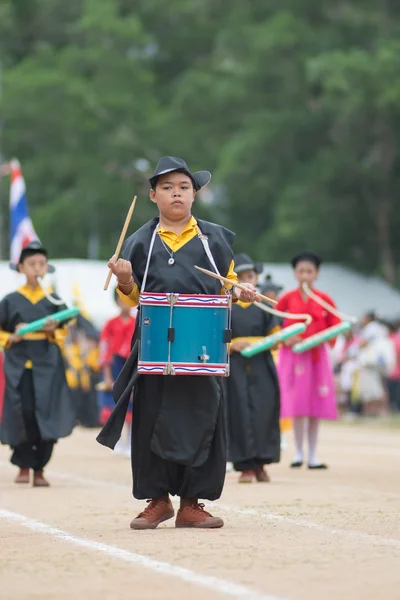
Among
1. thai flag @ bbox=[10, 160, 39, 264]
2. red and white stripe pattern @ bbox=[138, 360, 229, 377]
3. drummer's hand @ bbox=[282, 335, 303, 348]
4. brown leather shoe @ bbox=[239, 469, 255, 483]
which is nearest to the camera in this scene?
red and white stripe pattern @ bbox=[138, 360, 229, 377]

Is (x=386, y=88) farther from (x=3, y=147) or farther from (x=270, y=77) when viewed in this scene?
(x=3, y=147)

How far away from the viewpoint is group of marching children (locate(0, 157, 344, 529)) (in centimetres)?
954

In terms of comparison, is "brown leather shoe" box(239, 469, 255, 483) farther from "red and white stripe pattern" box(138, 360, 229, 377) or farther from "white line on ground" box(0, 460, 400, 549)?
"red and white stripe pattern" box(138, 360, 229, 377)

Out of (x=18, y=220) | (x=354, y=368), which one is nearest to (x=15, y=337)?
(x=354, y=368)

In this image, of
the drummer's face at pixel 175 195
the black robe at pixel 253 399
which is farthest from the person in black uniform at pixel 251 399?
the drummer's face at pixel 175 195

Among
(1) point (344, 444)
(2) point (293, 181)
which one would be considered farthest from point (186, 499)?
(2) point (293, 181)

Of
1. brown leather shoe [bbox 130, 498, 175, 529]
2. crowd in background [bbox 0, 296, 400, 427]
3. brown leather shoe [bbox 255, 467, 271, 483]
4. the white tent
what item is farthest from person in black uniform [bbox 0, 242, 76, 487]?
the white tent

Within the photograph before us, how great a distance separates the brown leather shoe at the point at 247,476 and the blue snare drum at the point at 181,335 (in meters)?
4.68

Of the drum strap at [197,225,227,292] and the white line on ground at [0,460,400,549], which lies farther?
the drum strap at [197,225,227,292]

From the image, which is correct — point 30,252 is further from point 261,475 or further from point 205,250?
point 205,250

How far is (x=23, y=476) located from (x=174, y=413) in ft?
16.0

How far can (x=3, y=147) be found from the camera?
47625mm

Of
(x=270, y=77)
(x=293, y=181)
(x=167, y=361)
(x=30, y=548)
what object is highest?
(x=270, y=77)

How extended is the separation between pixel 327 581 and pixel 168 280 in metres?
2.83
